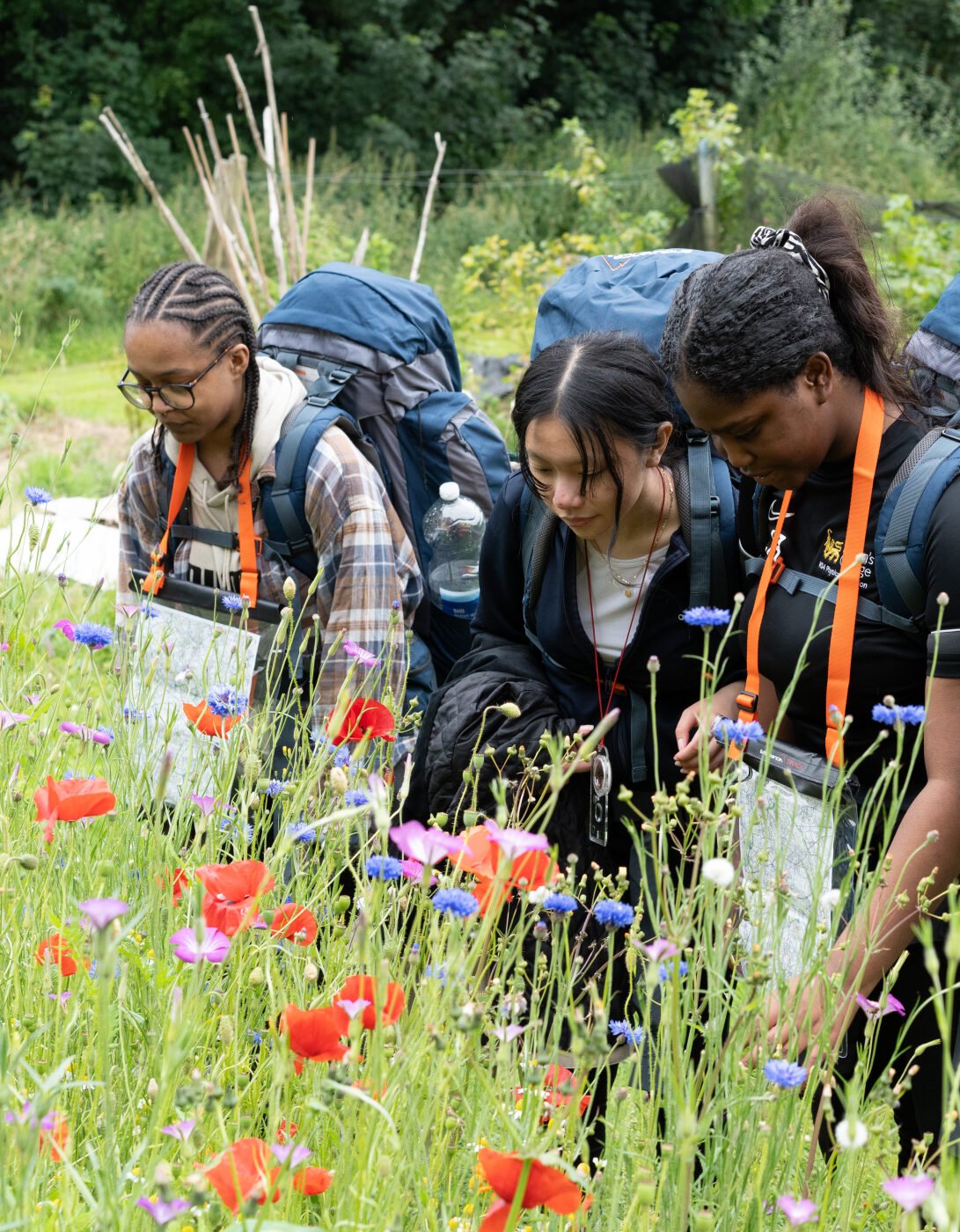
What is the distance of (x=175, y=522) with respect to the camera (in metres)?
2.99

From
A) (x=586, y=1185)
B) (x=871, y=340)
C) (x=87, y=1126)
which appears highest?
(x=871, y=340)

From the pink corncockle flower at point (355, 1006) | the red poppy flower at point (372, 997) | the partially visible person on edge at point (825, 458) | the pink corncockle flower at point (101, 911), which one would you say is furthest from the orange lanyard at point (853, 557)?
the pink corncockle flower at point (101, 911)

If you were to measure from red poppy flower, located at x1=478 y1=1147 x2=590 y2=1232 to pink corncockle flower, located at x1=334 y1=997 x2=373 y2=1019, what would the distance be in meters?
0.13

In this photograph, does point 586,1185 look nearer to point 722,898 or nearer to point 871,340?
point 722,898

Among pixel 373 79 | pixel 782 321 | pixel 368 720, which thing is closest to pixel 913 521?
pixel 782 321

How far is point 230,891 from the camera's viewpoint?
1.25 meters

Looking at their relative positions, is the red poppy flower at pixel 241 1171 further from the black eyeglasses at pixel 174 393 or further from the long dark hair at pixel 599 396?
the black eyeglasses at pixel 174 393

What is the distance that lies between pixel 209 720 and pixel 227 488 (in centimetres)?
117

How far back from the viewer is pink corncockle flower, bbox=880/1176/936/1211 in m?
0.85

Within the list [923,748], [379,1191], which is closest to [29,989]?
[379,1191]

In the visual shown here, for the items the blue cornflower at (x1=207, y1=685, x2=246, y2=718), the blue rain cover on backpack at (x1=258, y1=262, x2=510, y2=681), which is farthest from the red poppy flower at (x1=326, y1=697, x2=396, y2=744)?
the blue rain cover on backpack at (x1=258, y1=262, x2=510, y2=681)

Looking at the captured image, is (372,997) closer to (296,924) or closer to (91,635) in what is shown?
(296,924)

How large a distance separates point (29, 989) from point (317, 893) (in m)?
0.33

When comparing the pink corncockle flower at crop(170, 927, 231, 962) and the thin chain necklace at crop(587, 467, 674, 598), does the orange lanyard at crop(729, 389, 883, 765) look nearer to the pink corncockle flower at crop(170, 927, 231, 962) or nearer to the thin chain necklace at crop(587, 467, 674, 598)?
the thin chain necklace at crop(587, 467, 674, 598)
